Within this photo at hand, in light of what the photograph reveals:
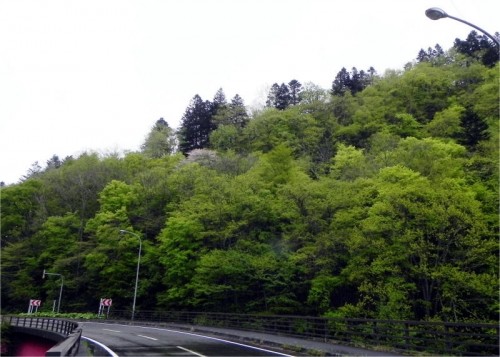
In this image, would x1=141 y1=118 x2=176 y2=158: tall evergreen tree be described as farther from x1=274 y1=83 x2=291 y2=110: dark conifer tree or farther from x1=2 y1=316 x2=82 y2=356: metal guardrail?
x1=2 y1=316 x2=82 y2=356: metal guardrail

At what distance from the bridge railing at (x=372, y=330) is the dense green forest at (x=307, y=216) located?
182 cm

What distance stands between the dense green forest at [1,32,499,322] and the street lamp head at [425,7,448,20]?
686 inches

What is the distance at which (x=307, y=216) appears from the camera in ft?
114

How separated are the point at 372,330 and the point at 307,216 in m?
14.9

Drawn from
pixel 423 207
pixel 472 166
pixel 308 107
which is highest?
pixel 308 107

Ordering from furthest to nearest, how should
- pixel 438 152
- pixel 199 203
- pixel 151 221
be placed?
1. pixel 151 221
2. pixel 199 203
3. pixel 438 152

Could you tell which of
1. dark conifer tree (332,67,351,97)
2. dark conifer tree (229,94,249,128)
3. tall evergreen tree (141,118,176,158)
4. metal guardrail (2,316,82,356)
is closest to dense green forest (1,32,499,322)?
dark conifer tree (229,94,249,128)

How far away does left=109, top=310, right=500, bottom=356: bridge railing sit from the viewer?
44.9 ft

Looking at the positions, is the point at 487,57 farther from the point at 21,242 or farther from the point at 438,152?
the point at 21,242

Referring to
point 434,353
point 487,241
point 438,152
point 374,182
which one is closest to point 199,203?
point 374,182

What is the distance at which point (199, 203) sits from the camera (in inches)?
1670

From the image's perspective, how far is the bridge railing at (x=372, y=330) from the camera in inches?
539

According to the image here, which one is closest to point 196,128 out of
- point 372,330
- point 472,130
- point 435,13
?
point 472,130

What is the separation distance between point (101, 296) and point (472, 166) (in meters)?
41.4
